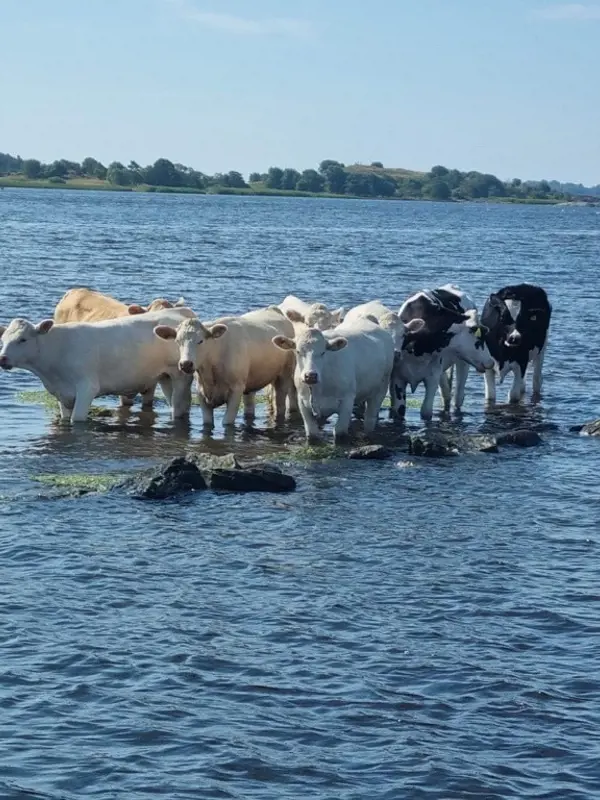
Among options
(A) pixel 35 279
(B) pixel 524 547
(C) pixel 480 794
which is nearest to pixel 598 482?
(B) pixel 524 547

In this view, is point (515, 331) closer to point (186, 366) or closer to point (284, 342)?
point (284, 342)

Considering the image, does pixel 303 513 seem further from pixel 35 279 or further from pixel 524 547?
pixel 35 279

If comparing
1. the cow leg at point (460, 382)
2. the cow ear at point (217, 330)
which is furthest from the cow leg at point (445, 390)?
the cow ear at point (217, 330)

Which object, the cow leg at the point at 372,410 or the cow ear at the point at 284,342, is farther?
Answer: the cow leg at the point at 372,410

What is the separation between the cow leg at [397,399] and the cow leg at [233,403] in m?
2.59

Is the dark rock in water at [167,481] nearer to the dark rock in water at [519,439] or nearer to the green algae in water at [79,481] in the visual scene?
the green algae in water at [79,481]

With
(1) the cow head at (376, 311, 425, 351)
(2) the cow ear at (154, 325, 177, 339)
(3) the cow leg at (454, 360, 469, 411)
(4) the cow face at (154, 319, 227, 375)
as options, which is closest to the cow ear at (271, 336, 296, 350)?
(4) the cow face at (154, 319, 227, 375)

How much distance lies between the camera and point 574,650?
11.2 m

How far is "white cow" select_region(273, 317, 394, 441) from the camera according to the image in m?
18.2

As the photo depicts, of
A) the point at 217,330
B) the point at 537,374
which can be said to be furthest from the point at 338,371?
the point at 537,374

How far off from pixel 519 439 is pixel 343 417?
239 centimetres

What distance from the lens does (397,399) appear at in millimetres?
21734

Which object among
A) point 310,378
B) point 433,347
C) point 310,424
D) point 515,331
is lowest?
point 310,424

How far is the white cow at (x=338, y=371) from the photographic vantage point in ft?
59.9
